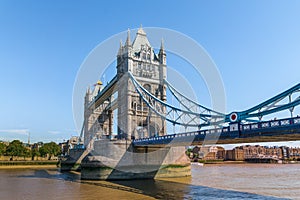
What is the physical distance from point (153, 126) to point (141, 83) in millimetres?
6128

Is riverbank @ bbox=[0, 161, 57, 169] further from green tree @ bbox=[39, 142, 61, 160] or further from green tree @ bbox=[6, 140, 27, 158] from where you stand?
green tree @ bbox=[39, 142, 61, 160]

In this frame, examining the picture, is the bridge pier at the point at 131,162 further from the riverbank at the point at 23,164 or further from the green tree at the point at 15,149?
the green tree at the point at 15,149

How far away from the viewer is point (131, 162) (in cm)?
3112

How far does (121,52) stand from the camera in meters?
41.6

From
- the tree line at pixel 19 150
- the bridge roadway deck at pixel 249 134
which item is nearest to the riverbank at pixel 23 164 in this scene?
the tree line at pixel 19 150

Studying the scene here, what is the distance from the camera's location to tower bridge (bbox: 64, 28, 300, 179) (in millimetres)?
18625

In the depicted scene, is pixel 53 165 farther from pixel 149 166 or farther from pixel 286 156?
pixel 286 156

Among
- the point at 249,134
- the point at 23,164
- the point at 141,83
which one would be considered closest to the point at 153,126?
the point at 141,83

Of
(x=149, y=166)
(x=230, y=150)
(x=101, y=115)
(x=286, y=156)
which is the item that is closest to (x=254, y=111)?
(x=149, y=166)

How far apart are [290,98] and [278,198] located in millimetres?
6233

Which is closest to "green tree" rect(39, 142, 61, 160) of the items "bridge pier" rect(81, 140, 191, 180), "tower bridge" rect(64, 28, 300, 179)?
"tower bridge" rect(64, 28, 300, 179)

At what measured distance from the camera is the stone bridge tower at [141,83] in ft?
124

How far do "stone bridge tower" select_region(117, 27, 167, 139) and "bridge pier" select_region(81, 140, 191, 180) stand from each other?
405 cm

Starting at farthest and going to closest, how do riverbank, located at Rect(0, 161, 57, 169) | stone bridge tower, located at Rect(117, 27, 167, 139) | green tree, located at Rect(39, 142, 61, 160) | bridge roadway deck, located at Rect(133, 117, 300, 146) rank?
1. green tree, located at Rect(39, 142, 61, 160)
2. riverbank, located at Rect(0, 161, 57, 169)
3. stone bridge tower, located at Rect(117, 27, 167, 139)
4. bridge roadway deck, located at Rect(133, 117, 300, 146)
